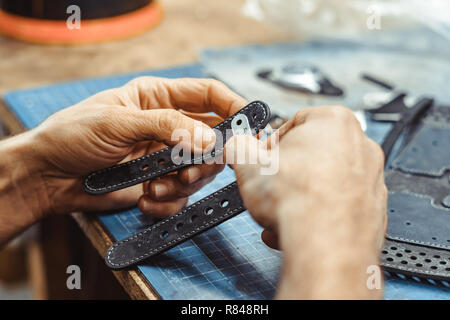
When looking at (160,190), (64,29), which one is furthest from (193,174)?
(64,29)

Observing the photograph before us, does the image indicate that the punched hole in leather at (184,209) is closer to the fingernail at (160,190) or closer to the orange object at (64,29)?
the fingernail at (160,190)

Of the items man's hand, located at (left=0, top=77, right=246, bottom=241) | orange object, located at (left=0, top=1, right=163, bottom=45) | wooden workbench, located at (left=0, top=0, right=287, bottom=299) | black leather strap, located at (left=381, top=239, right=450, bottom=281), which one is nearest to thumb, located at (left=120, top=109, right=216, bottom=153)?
man's hand, located at (left=0, top=77, right=246, bottom=241)

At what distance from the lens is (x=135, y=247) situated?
722mm

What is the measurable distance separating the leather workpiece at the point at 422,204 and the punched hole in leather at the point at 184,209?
218 mm

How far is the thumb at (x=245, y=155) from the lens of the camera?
1.99 feet

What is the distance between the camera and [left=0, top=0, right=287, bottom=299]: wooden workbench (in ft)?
4.23

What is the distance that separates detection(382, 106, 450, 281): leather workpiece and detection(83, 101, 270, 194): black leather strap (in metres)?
0.24

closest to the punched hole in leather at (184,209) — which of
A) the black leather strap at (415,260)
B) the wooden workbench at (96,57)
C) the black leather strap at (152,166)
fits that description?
the black leather strap at (152,166)

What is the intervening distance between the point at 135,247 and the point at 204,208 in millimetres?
103

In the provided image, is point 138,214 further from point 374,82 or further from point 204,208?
point 374,82

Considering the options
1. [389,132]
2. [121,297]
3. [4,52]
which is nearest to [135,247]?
[121,297]

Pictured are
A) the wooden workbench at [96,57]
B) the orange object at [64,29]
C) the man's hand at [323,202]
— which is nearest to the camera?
the man's hand at [323,202]

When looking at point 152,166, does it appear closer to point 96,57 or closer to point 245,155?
point 245,155

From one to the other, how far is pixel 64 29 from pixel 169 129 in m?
0.84
